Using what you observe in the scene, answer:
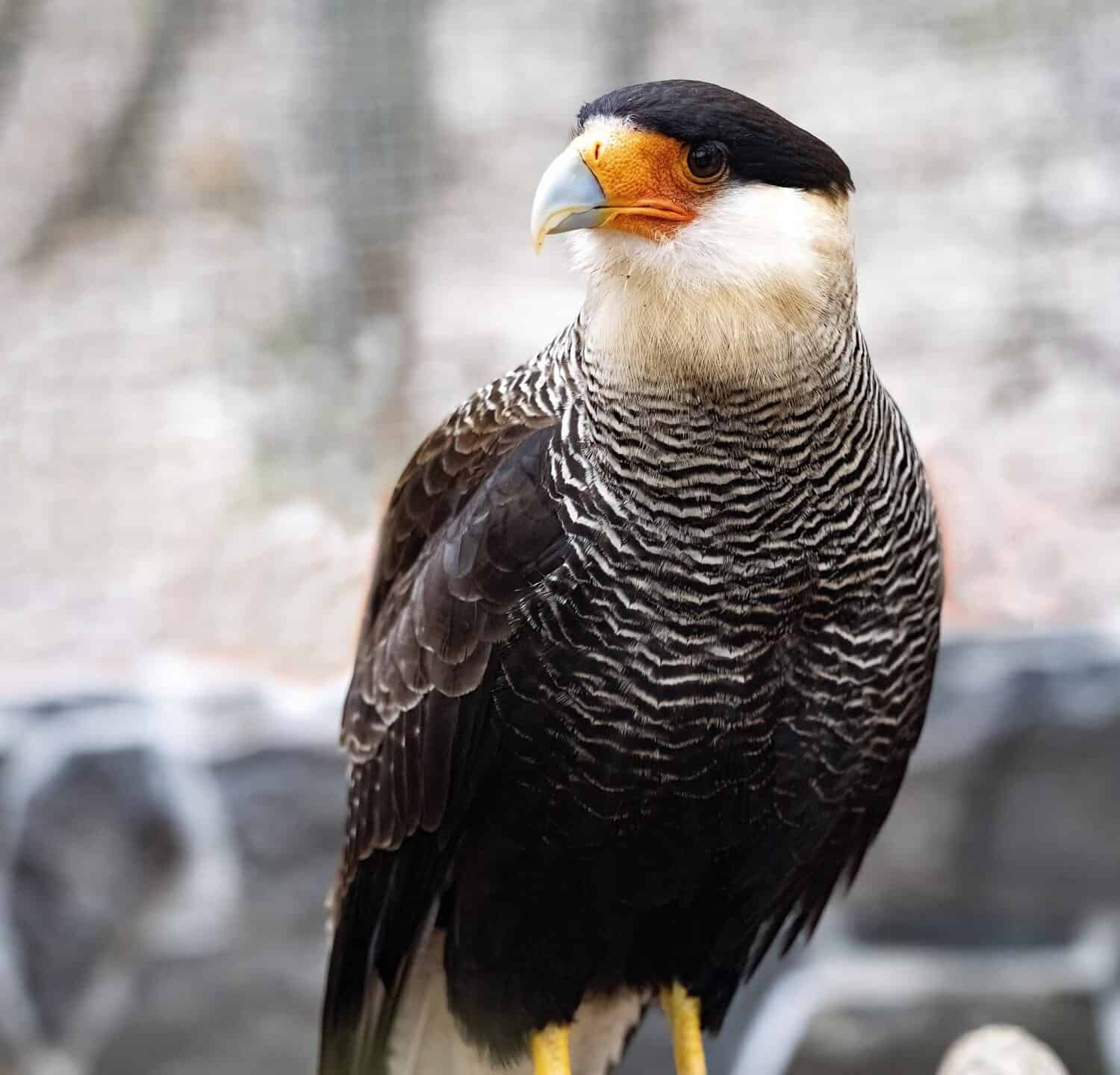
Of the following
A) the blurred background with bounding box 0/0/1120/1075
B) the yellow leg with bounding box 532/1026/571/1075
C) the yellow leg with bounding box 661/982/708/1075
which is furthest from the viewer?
the blurred background with bounding box 0/0/1120/1075

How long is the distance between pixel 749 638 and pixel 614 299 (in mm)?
475

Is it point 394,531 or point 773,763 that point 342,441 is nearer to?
point 394,531

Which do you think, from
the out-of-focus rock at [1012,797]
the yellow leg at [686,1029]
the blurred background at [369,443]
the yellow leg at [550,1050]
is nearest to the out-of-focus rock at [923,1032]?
the blurred background at [369,443]

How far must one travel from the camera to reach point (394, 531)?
2.32m

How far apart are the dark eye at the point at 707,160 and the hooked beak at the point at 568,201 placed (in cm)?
12

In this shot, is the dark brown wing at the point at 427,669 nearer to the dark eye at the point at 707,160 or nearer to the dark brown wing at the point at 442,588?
the dark brown wing at the point at 442,588

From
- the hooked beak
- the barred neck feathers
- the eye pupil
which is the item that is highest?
the eye pupil

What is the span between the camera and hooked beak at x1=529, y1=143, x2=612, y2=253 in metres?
1.73

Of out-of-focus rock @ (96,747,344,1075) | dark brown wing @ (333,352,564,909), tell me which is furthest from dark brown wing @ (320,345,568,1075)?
out-of-focus rock @ (96,747,344,1075)

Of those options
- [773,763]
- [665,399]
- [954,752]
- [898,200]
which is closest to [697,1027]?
[773,763]

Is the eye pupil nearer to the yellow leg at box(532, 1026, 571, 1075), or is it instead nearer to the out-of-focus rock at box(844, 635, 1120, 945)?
the yellow leg at box(532, 1026, 571, 1075)

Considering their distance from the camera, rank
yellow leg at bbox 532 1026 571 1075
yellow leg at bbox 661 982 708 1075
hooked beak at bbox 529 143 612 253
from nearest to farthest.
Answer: hooked beak at bbox 529 143 612 253 → yellow leg at bbox 532 1026 571 1075 → yellow leg at bbox 661 982 708 1075

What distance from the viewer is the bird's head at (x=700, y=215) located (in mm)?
1758

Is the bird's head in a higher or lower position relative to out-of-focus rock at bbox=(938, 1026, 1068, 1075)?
higher
